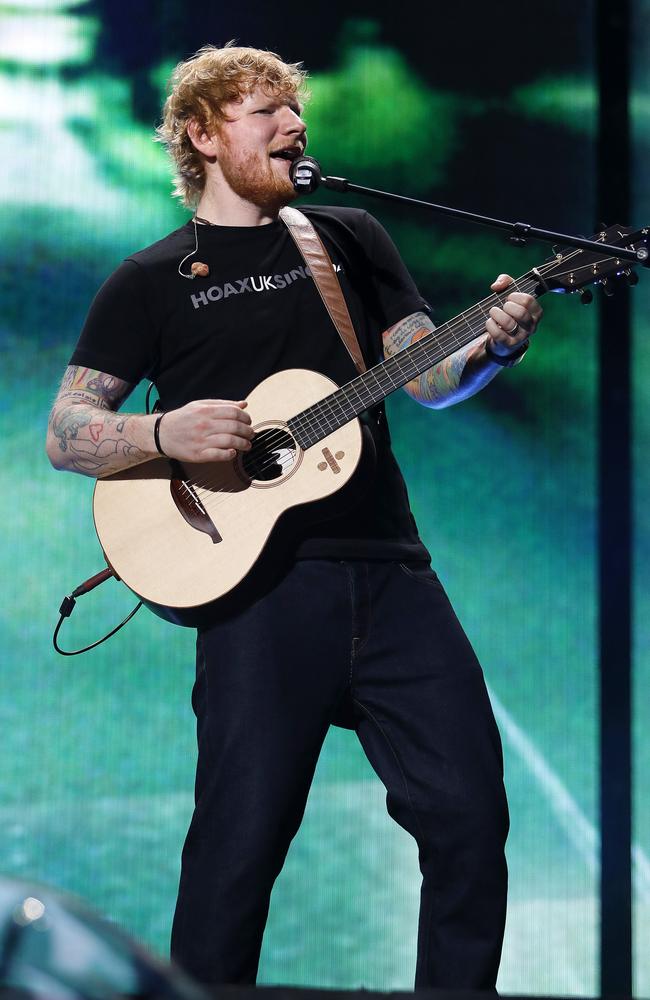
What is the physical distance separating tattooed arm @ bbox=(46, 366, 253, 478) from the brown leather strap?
0.86ft

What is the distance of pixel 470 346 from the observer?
237 cm

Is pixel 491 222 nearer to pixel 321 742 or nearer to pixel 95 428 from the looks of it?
pixel 95 428

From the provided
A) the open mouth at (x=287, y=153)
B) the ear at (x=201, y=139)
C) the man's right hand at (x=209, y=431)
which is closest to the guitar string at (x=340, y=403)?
the man's right hand at (x=209, y=431)

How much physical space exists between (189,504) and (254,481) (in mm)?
135

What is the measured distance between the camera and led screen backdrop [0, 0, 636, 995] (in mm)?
3406

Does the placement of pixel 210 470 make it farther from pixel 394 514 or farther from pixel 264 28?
pixel 264 28

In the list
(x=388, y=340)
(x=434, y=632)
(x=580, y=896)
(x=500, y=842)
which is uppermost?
(x=388, y=340)

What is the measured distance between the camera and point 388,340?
2.50 metres

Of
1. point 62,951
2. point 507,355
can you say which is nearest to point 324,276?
point 507,355

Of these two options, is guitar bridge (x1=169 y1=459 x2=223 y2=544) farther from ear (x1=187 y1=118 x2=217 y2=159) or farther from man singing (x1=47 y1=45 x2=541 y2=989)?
ear (x1=187 y1=118 x2=217 y2=159)

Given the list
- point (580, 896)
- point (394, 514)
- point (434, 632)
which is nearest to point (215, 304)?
point (394, 514)

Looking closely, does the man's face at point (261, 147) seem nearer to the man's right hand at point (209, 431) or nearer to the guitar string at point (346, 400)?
the guitar string at point (346, 400)

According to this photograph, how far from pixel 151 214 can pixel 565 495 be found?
1.52m

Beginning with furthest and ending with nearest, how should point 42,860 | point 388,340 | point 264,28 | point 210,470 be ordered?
point 264,28
point 42,860
point 388,340
point 210,470
